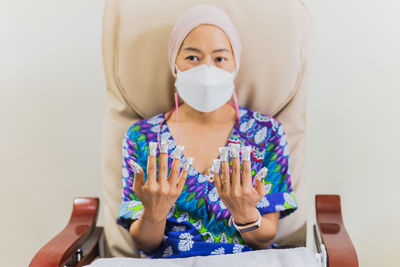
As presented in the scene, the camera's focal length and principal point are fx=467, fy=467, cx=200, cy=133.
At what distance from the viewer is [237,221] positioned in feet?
3.88

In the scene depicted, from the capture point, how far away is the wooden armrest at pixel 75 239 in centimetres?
114

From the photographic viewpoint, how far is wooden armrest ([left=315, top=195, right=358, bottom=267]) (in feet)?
3.51

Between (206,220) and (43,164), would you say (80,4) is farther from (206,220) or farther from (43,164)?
(206,220)

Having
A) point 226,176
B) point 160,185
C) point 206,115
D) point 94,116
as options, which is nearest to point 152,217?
point 160,185

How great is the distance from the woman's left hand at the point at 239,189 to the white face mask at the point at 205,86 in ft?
0.71

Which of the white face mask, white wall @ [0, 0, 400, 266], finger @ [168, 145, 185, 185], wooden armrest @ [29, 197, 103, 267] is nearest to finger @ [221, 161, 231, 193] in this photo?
finger @ [168, 145, 185, 185]

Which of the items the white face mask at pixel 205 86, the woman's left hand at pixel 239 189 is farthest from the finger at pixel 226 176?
the white face mask at pixel 205 86

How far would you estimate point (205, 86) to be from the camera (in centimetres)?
123

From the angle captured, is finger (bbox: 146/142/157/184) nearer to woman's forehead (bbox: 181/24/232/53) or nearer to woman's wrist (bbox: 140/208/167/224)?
woman's wrist (bbox: 140/208/167/224)

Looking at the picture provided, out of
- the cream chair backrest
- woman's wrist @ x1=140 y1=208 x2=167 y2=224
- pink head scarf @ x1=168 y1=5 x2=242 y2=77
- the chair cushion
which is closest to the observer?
the chair cushion

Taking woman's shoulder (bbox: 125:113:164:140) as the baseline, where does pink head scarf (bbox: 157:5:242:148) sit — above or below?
above

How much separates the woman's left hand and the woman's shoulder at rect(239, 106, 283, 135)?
22 centimetres

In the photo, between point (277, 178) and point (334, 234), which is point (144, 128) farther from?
point (334, 234)

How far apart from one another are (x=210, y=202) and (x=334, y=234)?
336 mm
